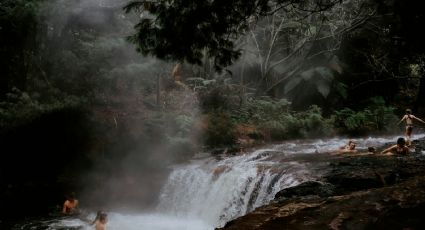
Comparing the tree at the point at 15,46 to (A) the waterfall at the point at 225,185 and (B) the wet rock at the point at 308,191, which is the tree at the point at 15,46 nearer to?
(A) the waterfall at the point at 225,185

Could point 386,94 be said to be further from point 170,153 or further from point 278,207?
point 278,207

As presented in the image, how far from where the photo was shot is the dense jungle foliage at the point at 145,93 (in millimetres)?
14680

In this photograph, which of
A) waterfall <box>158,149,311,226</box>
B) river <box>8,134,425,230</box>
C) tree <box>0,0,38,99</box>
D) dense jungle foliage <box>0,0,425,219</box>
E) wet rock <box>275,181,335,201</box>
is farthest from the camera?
tree <box>0,0,38,99</box>

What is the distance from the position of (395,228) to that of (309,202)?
1619 millimetres

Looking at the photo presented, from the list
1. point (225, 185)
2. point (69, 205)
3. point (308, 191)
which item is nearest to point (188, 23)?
point (308, 191)

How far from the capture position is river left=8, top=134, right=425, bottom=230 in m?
11.3

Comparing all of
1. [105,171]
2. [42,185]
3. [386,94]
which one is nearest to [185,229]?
[105,171]

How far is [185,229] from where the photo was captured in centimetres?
1197

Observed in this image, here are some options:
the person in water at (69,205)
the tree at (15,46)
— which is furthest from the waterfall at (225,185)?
the tree at (15,46)

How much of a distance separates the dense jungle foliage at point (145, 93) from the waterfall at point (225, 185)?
68.1 inches

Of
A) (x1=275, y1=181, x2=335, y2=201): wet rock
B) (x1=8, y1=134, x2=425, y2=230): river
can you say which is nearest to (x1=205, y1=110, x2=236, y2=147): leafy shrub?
(x1=8, y1=134, x2=425, y2=230): river

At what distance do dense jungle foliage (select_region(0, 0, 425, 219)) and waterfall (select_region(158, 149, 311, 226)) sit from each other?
1.73 m

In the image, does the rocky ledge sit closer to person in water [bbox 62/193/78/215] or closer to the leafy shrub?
person in water [bbox 62/193/78/215]

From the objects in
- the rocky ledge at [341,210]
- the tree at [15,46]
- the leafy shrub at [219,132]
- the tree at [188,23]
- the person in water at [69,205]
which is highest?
the tree at [15,46]
